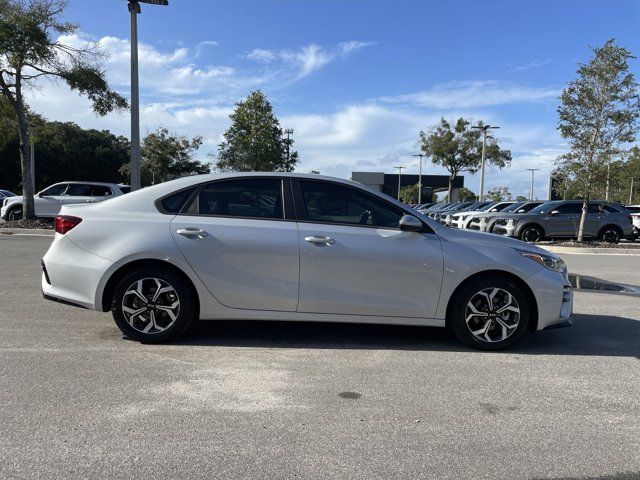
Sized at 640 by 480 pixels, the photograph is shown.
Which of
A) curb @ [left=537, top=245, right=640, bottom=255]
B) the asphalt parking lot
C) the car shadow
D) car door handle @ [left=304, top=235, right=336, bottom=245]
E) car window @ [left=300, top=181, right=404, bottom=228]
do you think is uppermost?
car window @ [left=300, top=181, right=404, bottom=228]

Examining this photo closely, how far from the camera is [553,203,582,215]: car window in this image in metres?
18.0

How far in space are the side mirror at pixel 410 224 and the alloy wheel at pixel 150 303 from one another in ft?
7.29

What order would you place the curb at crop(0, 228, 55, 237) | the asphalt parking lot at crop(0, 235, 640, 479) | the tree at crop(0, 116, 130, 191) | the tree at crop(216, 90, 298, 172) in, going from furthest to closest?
the tree at crop(0, 116, 130, 191), the tree at crop(216, 90, 298, 172), the curb at crop(0, 228, 55, 237), the asphalt parking lot at crop(0, 235, 640, 479)

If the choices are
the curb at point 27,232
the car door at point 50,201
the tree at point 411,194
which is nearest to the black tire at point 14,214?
the car door at point 50,201

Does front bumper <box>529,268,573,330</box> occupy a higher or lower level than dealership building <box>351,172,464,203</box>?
lower

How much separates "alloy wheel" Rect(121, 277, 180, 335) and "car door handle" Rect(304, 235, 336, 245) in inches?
53.4

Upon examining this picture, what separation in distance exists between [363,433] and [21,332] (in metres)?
3.86

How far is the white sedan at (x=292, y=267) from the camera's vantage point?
474 cm

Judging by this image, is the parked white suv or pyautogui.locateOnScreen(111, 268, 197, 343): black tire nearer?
pyautogui.locateOnScreen(111, 268, 197, 343): black tire

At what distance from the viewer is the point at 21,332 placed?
5184 millimetres

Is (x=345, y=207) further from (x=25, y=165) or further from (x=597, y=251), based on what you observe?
(x=25, y=165)

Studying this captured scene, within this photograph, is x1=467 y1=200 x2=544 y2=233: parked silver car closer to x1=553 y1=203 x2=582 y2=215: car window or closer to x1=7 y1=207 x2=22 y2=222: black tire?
x1=553 y1=203 x2=582 y2=215: car window

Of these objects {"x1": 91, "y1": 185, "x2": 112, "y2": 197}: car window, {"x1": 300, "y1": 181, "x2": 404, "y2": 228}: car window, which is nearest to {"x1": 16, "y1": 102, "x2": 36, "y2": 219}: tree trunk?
{"x1": 91, "y1": 185, "x2": 112, "y2": 197}: car window

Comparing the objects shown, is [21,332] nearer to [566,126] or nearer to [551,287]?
[551,287]
